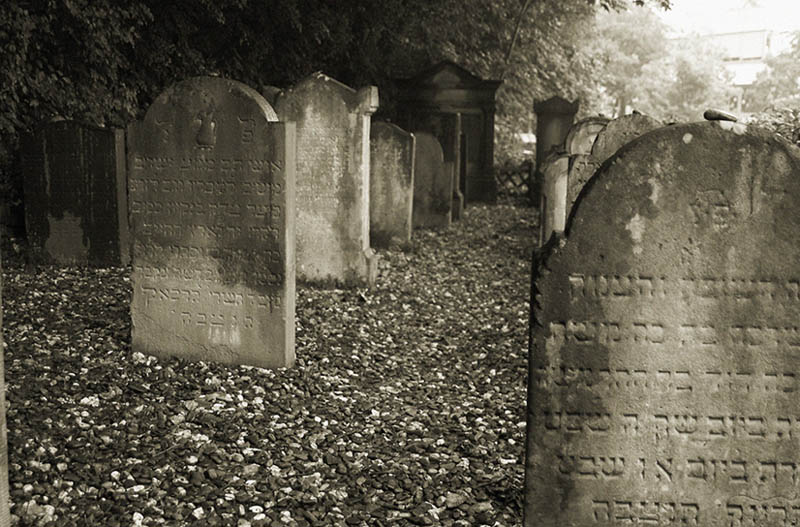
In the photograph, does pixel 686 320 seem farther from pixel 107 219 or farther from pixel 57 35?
pixel 57 35

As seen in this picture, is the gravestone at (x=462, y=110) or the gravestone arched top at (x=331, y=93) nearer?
the gravestone arched top at (x=331, y=93)

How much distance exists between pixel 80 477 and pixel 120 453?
0.33 meters

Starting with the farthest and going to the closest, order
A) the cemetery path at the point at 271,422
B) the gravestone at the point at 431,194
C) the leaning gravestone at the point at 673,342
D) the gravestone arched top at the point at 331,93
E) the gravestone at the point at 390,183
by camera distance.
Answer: the gravestone at the point at 431,194, the gravestone at the point at 390,183, the gravestone arched top at the point at 331,93, the cemetery path at the point at 271,422, the leaning gravestone at the point at 673,342

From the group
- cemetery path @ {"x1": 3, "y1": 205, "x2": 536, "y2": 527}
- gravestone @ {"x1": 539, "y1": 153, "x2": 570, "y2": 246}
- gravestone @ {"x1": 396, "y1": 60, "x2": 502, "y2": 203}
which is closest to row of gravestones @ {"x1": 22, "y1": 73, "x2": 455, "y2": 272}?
cemetery path @ {"x1": 3, "y1": 205, "x2": 536, "y2": 527}

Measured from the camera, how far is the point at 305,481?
13.4ft

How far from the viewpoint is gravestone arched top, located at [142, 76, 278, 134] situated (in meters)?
5.50

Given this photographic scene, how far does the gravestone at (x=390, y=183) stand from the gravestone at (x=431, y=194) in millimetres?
2507

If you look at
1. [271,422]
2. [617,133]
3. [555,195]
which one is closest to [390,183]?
[555,195]

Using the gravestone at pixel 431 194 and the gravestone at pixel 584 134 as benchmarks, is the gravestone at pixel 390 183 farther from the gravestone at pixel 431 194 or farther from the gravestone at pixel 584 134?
the gravestone at pixel 431 194

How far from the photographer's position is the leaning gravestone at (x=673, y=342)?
292 cm

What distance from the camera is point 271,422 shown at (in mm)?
4828

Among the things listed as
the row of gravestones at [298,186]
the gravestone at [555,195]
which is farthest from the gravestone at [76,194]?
the gravestone at [555,195]

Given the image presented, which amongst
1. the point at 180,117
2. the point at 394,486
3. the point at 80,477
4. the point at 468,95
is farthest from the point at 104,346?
the point at 468,95

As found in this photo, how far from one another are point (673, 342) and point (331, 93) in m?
5.72
